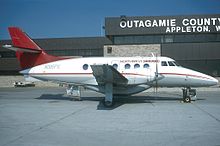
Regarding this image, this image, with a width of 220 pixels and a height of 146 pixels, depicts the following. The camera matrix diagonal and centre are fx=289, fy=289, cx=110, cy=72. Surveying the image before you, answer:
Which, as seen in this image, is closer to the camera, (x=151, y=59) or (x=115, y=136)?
(x=115, y=136)

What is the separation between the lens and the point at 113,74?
1716 centimetres

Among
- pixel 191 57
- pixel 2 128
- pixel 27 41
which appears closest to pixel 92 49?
pixel 191 57

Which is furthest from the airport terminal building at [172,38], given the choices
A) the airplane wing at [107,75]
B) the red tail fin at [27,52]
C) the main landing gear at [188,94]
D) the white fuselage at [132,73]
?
the airplane wing at [107,75]

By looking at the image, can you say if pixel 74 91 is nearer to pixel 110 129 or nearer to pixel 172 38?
pixel 110 129

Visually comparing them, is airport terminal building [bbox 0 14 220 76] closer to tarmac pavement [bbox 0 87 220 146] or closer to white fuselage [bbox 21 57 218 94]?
white fuselage [bbox 21 57 218 94]

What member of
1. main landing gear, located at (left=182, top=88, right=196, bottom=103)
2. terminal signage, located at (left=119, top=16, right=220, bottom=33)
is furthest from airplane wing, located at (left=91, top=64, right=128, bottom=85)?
terminal signage, located at (left=119, top=16, right=220, bottom=33)

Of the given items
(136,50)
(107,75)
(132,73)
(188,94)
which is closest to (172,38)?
(136,50)

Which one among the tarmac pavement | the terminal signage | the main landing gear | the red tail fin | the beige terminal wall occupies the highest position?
the terminal signage

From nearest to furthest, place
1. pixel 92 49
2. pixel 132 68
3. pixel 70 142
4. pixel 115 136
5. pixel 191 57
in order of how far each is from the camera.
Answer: pixel 70 142, pixel 115 136, pixel 132 68, pixel 191 57, pixel 92 49

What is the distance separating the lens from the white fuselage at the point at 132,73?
740 inches

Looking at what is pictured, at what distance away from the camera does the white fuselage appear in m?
18.8

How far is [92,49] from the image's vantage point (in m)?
51.2

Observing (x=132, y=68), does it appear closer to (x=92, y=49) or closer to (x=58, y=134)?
(x=58, y=134)

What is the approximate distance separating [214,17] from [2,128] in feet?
116
